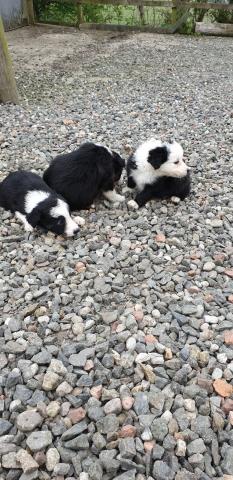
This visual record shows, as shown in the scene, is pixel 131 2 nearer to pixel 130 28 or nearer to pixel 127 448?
pixel 130 28

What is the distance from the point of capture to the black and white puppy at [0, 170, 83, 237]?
151 inches

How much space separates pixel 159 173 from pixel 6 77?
3.86 meters

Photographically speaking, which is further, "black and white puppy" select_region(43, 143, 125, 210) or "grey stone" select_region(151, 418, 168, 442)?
"black and white puppy" select_region(43, 143, 125, 210)

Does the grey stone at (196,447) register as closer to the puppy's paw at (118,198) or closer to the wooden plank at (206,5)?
the puppy's paw at (118,198)

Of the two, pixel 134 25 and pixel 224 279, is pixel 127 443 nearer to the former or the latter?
pixel 224 279

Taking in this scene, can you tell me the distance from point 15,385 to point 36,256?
1.31m

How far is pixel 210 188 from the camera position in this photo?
4.80 metres

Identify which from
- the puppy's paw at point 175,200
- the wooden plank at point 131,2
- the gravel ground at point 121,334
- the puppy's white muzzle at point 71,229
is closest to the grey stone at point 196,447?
the gravel ground at point 121,334

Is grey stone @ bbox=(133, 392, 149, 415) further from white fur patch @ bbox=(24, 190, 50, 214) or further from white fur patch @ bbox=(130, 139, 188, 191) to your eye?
white fur patch @ bbox=(130, 139, 188, 191)

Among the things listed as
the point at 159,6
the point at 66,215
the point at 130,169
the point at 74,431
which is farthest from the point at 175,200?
the point at 159,6

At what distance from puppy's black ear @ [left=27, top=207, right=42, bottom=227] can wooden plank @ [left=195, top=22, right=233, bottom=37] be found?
10.5 meters

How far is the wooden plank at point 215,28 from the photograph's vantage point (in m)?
12.0

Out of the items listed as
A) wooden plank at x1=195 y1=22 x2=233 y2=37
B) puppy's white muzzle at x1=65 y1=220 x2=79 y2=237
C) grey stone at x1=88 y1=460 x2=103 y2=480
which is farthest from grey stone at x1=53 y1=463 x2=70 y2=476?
wooden plank at x1=195 y1=22 x2=233 y2=37

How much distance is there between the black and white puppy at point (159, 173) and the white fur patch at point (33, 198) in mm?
973
